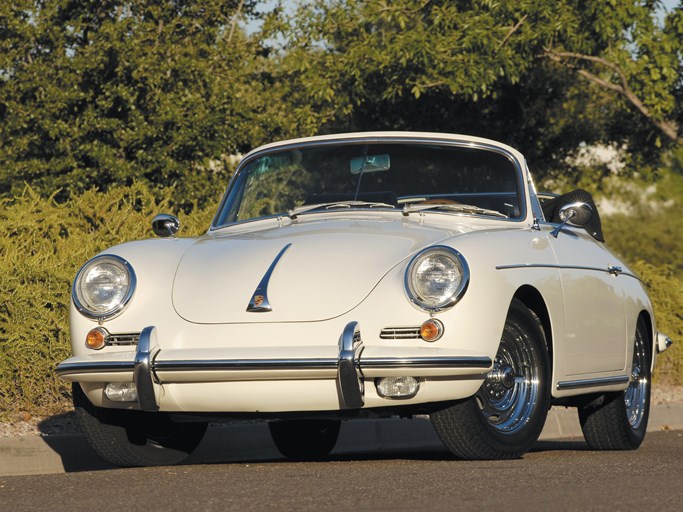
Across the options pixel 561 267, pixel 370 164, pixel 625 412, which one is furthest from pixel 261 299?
pixel 625 412

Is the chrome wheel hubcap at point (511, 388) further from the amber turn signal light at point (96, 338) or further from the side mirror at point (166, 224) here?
the side mirror at point (166, 224)

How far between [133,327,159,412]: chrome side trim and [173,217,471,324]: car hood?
0.22m

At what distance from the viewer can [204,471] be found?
617 centimetres

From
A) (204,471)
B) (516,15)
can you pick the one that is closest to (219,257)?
(204,471)

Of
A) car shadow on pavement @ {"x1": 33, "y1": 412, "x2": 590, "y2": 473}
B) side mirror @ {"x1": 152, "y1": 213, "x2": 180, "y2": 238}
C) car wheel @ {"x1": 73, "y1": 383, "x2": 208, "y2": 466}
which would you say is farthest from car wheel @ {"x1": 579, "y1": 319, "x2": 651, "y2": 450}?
side mirror @ {"x1": 152, "y1": 213, "x2": 180, "y2": 238}

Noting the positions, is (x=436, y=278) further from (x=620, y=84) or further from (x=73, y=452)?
(x=620, y=84)

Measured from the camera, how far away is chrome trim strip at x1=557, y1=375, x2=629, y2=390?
681cm

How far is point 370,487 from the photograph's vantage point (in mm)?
5312

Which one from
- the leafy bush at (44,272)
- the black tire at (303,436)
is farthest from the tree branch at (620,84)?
the black tire at (303,436)

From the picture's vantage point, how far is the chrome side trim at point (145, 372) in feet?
19.4

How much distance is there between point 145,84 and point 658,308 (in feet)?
20.2

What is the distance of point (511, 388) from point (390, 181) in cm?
156

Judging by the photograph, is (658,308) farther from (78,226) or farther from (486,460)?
(486,460)

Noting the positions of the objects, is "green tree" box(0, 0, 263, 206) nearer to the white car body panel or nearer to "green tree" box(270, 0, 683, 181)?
"green tree" box(270, 0, 683, 181)
